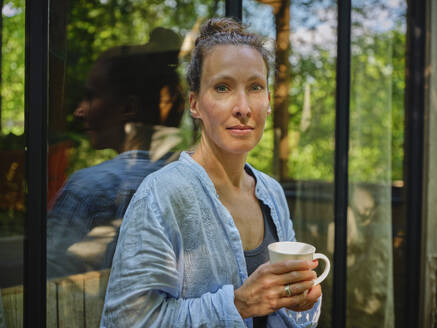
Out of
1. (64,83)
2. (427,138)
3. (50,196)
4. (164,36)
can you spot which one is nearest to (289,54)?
(164,36)

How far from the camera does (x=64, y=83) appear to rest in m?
1.80

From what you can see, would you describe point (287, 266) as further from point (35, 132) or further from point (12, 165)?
point (12, 165)

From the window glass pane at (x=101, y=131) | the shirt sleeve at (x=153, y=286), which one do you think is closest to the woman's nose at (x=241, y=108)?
the shirt sleeve at (x=153, y=286)

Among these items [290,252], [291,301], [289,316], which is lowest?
[289,316]

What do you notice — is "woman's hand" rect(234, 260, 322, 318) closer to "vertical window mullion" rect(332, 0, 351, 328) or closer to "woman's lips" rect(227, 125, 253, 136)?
"woman's lips" rect(227, 125, 253, 136)

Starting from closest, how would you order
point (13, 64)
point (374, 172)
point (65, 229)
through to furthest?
point (65, 229)
point (13, 64)
point (374, 172)

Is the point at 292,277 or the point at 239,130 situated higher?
the point at 239,130

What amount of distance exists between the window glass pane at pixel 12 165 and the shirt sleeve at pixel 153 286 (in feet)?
2.40

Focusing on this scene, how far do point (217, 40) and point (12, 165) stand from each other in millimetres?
1262

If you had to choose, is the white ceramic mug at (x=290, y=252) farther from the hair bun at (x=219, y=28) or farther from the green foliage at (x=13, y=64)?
the green foliage at (x=13, y=64)

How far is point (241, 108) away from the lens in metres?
1.22

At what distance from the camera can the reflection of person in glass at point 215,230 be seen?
1049 mm

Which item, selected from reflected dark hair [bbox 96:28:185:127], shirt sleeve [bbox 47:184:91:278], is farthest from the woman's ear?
reflected dark hair [bbox 96:28:185:127]

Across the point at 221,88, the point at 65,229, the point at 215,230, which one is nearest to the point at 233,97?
the point at 221,88
